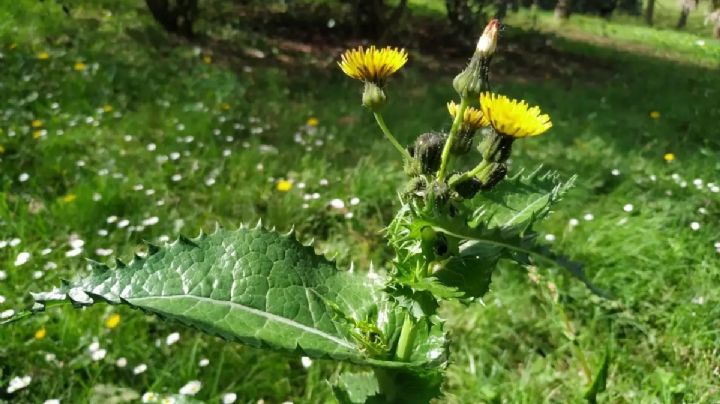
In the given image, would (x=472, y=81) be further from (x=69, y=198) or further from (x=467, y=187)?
(x=69, y=198)

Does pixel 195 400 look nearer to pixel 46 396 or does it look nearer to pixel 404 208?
pixel 46 396

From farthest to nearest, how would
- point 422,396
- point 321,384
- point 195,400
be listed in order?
point 321,384
point 195,400
point 422,396

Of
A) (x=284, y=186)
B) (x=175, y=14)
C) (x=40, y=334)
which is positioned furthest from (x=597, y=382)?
(x=175, y=14)

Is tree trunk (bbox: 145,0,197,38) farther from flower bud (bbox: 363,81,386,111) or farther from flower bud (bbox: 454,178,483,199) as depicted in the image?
flower bud (bbox: 454,178,483,199)

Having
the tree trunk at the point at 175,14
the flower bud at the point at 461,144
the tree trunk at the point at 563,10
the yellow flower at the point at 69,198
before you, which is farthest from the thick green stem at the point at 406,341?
the tree trunk at the point at 563,10

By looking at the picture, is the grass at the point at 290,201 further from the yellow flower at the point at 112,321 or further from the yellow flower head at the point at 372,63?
the yellow flower head at the point at 372,63

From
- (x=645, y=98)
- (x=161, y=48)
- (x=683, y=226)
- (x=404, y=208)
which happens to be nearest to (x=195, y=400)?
(x=404, y=208)
